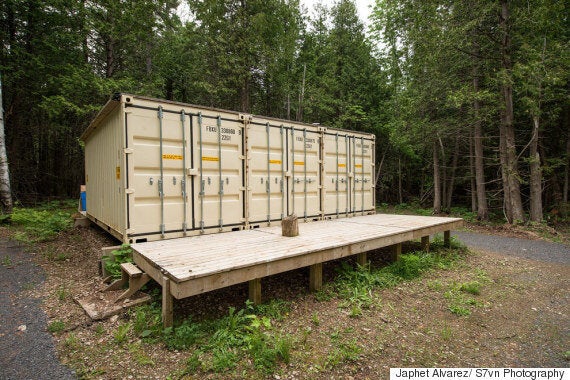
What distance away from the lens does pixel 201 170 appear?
5023 mm

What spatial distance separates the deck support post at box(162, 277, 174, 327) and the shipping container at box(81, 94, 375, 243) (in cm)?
196

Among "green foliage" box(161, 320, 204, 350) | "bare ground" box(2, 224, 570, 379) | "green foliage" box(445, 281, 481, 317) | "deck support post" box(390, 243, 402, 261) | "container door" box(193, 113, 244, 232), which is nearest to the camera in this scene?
"bare ground" box(2, 224, 570, 379)

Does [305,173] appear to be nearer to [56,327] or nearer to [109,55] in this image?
[56,327]

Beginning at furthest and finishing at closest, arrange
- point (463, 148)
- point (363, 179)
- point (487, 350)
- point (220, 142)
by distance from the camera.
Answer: point (463, 148), point (363, 179), point (220, 142), point (487, 350)

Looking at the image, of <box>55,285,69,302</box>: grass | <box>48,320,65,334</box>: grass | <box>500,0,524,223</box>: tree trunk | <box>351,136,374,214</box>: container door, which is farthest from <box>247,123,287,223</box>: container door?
<box>500,0,524,223</box>: tree trunk

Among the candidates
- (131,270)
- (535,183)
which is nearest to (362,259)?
(131,270)

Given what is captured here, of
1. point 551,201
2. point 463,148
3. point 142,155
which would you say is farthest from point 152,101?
point 551,201

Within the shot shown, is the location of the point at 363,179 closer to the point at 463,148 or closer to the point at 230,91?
the point at 230,91

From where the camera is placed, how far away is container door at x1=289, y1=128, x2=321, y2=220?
6.36m

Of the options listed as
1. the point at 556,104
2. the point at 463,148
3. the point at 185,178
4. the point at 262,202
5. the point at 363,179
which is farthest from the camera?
the point at 463,148

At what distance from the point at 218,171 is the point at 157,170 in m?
1.06

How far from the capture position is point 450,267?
17.5ft

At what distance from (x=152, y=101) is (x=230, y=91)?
858 cm

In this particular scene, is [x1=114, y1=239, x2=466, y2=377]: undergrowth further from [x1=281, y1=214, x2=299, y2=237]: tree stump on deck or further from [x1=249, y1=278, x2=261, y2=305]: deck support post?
[x1=281, y1=214, x2=299, y2=237]: tree stump on deck
